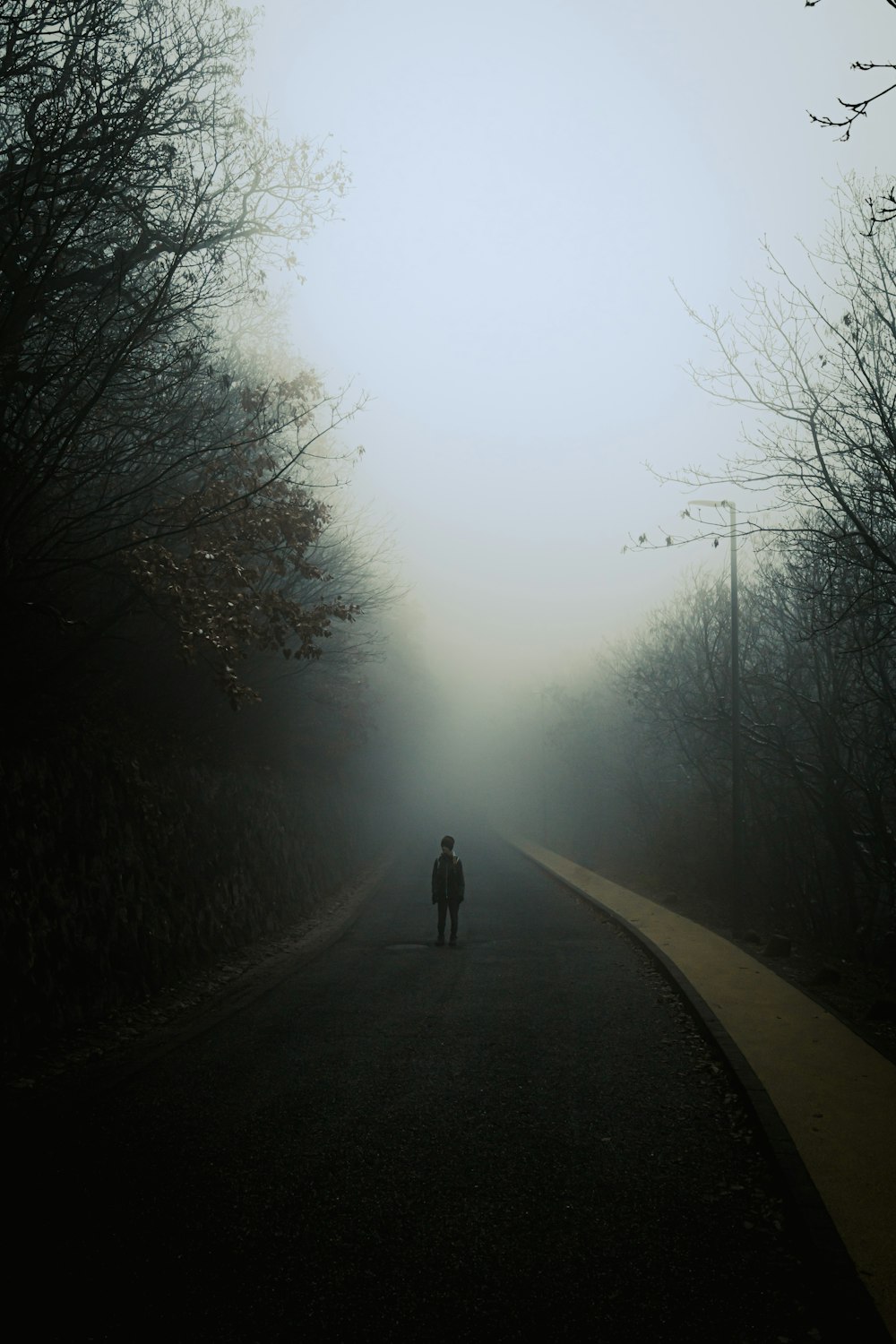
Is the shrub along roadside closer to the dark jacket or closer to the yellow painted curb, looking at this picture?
the dark jacket

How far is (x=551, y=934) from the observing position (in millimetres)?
16562

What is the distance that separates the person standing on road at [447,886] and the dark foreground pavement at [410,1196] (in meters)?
5.74

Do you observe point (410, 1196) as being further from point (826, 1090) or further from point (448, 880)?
point (448, 880)

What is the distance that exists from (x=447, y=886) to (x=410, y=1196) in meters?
10.4

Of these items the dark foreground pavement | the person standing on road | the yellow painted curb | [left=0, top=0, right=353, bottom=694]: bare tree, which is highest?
[left=0, top=0, right=353, bottom=694]: bare tree

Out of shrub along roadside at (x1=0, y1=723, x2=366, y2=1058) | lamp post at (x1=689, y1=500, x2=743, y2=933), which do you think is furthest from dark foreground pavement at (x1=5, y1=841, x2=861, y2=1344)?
lamp post at (x1=689, y1=500, x2=743, y2=933)

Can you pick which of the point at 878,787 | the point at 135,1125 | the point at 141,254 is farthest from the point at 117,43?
the point at 878,787

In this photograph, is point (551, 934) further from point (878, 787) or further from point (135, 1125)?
point (135, 1125)

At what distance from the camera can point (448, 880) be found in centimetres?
1566

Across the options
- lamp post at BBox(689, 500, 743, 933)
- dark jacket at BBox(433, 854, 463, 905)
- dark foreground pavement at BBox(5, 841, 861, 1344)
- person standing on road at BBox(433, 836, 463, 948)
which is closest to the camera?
dark foreground pavement at BBox(5, 841, 861, 1344)

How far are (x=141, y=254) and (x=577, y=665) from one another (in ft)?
148

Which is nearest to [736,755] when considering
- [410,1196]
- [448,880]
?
[448,880]

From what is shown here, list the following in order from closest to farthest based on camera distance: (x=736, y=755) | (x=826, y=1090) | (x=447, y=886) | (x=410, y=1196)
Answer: (x=410, y=1196), (x=826, y=1090), (x=447, y=886), (x=736, y=755)

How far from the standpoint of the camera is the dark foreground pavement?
4012mm
